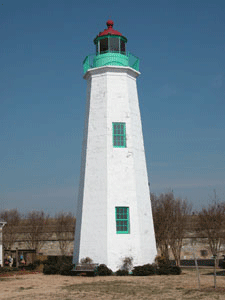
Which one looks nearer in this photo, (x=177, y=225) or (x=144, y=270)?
(x=144, y=270)

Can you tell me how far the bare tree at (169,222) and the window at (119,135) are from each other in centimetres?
1039

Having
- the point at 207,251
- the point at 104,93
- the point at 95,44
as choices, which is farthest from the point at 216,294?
the point at 207,251

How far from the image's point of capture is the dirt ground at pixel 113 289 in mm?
15031

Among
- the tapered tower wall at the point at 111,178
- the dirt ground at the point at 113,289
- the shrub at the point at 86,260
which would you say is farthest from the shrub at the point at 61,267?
the dirt ground at the point at 113,289

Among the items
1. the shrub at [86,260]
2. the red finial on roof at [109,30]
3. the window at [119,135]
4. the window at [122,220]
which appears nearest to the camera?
the shrub at [86,260]

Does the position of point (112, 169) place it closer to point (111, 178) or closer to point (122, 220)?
point (111, 178)

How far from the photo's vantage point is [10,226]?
4500 centimetres

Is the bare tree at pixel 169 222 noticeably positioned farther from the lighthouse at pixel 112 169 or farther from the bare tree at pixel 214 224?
the lighthouse at pixel 112 169

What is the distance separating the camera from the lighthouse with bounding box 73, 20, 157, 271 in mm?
23500

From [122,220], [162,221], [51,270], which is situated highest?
[162,221]

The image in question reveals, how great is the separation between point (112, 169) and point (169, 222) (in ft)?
34.6

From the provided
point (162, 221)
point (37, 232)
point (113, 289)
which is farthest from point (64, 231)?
point (113, 289)

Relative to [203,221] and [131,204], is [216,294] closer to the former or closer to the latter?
[131,204]

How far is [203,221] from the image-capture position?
35844 mm
